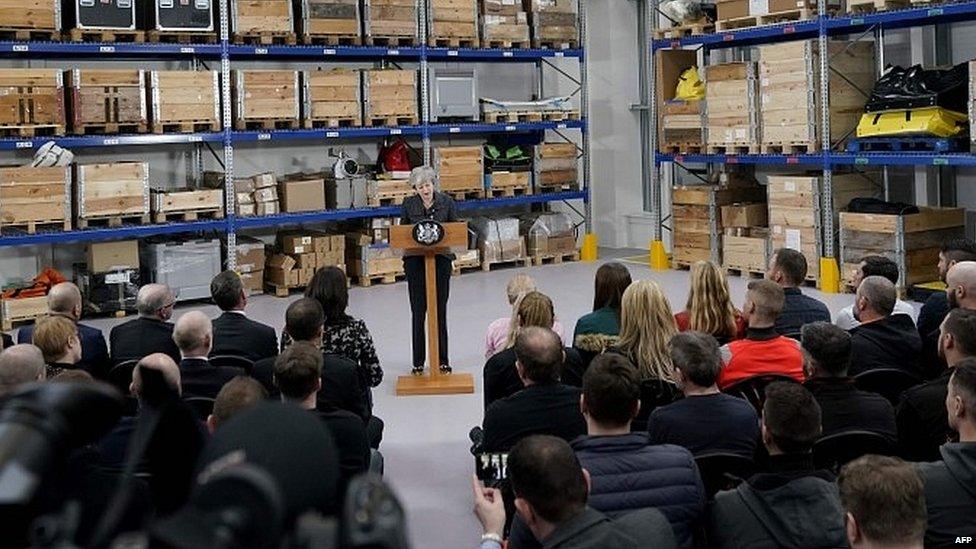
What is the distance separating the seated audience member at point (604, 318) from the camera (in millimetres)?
6738

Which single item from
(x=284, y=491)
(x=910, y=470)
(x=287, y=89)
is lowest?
(x=910, y=470)

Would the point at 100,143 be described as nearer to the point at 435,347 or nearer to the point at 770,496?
the point at 435,347

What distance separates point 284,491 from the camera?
3.40 feet

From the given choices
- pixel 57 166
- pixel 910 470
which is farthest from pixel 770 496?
pixel 57 166

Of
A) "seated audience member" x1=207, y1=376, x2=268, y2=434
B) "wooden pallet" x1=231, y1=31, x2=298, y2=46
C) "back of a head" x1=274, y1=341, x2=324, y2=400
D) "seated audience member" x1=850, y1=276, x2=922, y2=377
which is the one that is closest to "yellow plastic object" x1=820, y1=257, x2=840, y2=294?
"wooden pallet" x1=231, y1=31, x2=298, y2=46

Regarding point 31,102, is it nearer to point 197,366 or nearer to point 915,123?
point 197,366

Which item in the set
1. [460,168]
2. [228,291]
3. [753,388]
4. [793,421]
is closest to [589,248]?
[460,168]

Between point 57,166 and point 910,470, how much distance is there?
1220cm

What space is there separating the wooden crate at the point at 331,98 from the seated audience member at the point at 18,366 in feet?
35.3

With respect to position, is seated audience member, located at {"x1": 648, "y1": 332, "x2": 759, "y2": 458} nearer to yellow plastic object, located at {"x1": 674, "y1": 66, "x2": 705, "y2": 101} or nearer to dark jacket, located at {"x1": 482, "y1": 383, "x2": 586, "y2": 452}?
dark jacket, located at {"x1": 482, "y1": 383, "x2": 586, "y2": 452}

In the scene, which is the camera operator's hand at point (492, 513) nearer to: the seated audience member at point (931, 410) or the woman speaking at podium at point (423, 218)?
the seated audience member at point (931, 410)

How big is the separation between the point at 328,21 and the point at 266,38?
0.95 metres

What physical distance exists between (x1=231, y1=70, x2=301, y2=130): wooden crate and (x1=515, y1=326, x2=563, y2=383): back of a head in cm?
1060

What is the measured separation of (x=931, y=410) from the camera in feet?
16.3
